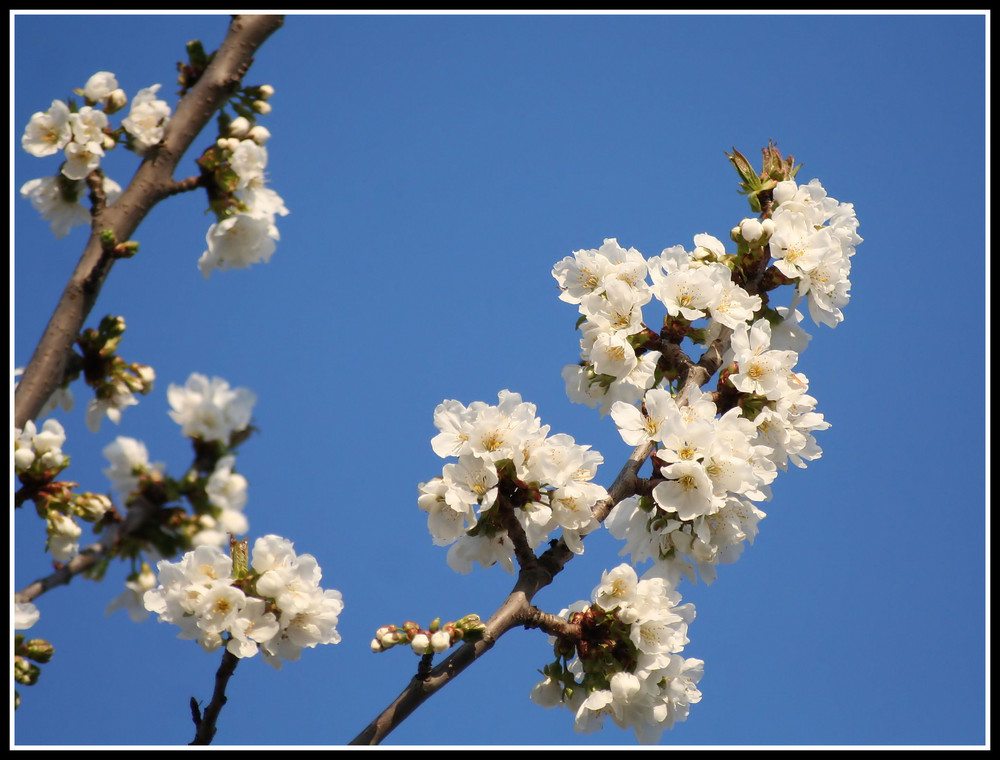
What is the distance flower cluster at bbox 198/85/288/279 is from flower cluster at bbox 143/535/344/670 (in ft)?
3.67

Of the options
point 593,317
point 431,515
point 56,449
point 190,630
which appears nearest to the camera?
point 56,449

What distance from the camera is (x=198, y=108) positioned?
3.11 meters

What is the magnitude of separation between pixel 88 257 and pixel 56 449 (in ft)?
2.03

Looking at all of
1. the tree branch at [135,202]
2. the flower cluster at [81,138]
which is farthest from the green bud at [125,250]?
the flower cluster at [81,138]

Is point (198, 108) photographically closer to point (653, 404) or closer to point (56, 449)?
point (56, 449)

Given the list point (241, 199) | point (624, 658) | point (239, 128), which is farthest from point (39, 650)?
point (624, 658)

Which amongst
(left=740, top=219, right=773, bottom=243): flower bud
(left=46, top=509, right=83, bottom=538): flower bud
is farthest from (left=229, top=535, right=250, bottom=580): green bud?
(left=740, top=219, right=773, bottom=243): flower bud

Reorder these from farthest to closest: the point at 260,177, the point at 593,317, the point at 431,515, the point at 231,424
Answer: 1. the point at 593,317
2. the point at 431,515
3. the point at 260,177
4. the point at 231,424

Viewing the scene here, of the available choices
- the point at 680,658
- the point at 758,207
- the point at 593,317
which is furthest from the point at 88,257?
the point at 758,207

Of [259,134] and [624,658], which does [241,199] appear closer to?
[259,134]

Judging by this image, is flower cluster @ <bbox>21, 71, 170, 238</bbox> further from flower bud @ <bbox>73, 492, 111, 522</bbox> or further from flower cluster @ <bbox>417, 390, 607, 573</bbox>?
flower cluster @ <bbox>417, 390, 607, 573</bbox>

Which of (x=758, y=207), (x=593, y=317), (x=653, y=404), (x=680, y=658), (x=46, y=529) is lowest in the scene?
(x=680, y=658)

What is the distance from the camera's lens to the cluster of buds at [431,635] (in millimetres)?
3033

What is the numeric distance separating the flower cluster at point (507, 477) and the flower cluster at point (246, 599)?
633mm
